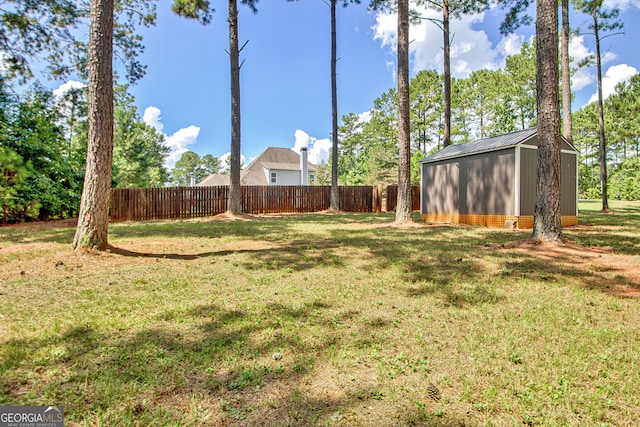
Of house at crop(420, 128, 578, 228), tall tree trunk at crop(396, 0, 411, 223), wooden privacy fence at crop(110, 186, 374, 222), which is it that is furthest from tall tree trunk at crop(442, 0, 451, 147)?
tall tree trunk at crop(396, 0, 411, 223)

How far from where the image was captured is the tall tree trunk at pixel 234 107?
1075 cm

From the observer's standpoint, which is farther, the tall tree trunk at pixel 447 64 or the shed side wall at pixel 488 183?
the tall tree trunk at pixel 447 64

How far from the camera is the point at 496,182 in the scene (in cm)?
900

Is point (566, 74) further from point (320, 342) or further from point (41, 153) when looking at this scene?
point (41, 153)

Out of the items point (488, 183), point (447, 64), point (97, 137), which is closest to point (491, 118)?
point (447, 64)

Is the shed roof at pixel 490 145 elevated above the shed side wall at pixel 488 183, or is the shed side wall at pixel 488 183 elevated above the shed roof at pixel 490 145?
the shed roof at pixel 490 145

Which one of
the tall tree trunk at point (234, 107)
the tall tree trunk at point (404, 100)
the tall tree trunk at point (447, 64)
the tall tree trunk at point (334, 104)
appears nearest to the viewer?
the tall tree trunk at point (404, 100)

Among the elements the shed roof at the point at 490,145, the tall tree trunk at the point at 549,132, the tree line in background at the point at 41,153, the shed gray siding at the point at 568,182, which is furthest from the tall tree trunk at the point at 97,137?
the shed gray siding at the point at 568,182

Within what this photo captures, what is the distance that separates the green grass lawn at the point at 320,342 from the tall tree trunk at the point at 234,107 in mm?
7351

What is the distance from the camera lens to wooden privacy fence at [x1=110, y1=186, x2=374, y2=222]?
1159 cm

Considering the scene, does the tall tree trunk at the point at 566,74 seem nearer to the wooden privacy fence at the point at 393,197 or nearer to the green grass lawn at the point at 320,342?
the wooden privacy fence at the point at 393,197

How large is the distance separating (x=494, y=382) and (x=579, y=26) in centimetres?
1951

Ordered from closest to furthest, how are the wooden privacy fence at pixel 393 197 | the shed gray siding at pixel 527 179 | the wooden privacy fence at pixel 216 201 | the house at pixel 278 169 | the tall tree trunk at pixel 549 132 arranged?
the tall tree trunk at pixel 549 132 < the shed gray siding at pixel 527 179 < the wooden privacy fence at pixel 216 201 < the wooden privacy fence at pixel 393 197 < the house at pixel 278 169

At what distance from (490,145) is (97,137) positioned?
32.8ft
